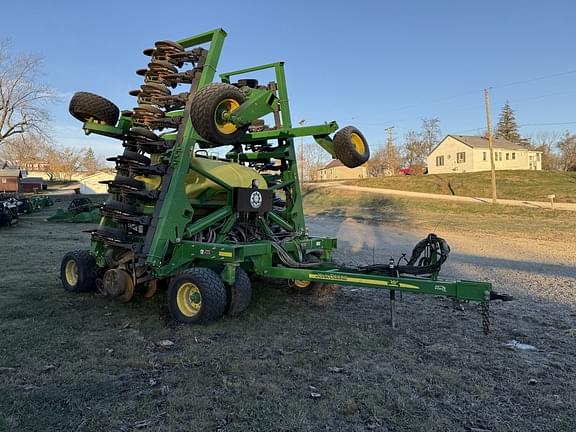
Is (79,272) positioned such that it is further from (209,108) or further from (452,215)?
(452,215)

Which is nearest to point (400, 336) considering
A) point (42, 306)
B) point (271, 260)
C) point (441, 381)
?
point (441, 381)

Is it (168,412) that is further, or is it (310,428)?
(168,412)

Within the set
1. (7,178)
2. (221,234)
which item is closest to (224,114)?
(221,234)

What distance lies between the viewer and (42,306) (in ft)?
19.1

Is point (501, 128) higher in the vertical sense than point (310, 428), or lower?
higher

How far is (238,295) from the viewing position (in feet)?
17.1

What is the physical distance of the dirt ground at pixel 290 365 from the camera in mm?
3066

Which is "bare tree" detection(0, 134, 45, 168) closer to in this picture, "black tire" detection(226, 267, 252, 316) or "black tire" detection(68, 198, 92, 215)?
"black tire" detection(68, 198, 92, 215)

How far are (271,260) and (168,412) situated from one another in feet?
9.18

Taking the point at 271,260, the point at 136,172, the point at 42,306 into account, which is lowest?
the point at 42,306

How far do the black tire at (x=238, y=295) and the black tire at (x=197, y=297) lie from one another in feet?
0.41

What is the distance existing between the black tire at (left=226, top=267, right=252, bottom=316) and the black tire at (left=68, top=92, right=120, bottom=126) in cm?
291

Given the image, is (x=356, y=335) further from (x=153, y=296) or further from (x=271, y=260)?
(x=153, y=296)

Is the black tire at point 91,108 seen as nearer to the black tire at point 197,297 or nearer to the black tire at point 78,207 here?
the black tire at point 78,207
